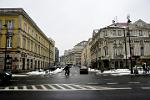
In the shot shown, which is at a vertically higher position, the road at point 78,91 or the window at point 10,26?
the window at point 10,26

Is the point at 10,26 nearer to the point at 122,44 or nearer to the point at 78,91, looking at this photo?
the point at 78,91

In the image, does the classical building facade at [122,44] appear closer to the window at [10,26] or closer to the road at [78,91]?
the window at [10,26]

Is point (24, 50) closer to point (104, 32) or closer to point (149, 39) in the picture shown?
point (104, 32)

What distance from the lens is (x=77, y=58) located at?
196 metres

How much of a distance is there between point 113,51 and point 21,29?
31.1 m

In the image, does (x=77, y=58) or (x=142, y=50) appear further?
(x=77, y=58)

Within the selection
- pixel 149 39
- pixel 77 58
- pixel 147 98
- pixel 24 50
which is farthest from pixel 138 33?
pixel 77 58

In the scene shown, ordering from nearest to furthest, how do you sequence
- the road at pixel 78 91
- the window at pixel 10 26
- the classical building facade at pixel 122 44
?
1. the road at pixel 78 91
2. the window at pixel 10 26
3. the classical building facade at pixel 122 44

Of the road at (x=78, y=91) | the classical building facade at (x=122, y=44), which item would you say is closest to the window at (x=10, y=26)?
the road at (x=78, y=91)

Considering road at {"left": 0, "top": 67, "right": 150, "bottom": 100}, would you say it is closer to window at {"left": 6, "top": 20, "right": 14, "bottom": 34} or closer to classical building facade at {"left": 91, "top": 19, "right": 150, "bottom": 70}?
window at {"left": 6, "top": 20, "right": 14, "bottom": 34}

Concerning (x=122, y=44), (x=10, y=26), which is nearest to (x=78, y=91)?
(x=10, y=26)

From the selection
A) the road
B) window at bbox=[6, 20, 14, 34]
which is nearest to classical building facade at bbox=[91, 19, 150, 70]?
window at bbox=[6, 20, 14, 34]

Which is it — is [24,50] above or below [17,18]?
below

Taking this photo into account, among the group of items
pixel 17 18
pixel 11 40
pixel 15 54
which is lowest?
pixel 15 54
